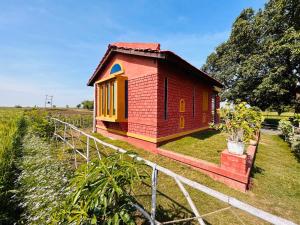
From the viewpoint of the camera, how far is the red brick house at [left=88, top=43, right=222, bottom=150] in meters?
6.81

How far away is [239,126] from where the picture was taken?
15.3ft

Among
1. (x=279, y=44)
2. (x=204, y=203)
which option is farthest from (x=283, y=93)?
(x=204, y=203)

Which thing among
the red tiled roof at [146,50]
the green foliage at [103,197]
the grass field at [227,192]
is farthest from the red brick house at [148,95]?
the green foliage at [103,197]

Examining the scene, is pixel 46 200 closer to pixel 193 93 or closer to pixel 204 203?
pixel 204 203

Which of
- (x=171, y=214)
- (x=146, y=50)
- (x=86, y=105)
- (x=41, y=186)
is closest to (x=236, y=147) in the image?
(x=171, y=214)

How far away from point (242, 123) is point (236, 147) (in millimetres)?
627

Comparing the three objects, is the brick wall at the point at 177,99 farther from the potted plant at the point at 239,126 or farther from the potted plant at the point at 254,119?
the potted plant at the point at 254,119

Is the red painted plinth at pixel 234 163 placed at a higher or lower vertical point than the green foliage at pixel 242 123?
lower

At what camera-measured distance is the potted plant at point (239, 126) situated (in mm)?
4535

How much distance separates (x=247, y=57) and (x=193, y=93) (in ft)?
49.6

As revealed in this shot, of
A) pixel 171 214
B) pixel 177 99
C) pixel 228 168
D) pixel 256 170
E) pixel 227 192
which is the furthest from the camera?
pixel 177 99

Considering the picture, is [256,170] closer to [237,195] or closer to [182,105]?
[237,195]

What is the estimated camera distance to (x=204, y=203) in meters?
3.75

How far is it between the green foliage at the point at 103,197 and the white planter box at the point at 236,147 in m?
3.26
